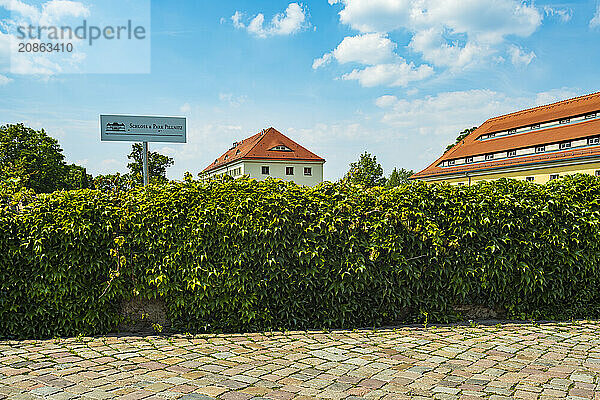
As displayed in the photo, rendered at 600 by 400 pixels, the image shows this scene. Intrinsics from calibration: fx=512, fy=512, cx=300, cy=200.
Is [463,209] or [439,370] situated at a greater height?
[463,209]

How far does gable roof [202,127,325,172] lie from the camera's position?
71.8 m

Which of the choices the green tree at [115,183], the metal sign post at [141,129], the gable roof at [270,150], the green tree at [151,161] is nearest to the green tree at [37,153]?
the green tree at [151,161]

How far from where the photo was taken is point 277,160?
2835 inches

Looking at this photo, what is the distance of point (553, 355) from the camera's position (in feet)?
17.8

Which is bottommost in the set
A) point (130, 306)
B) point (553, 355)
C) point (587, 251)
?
point (553, 355)

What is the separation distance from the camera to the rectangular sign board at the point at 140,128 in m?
9.56

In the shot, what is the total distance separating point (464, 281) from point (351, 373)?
2.78 m

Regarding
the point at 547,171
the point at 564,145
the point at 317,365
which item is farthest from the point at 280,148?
the point at 317,365

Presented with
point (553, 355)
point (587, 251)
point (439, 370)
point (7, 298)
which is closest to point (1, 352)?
point (7, 298)

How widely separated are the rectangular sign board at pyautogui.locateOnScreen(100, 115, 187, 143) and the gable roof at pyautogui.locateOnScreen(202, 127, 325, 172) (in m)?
60.8

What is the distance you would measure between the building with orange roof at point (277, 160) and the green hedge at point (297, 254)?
62.8m

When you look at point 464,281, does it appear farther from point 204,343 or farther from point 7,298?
point 7,298

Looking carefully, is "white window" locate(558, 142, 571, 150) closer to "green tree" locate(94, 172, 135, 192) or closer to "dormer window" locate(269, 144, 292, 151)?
"dormer window" locate(269, 144, 292, 151)

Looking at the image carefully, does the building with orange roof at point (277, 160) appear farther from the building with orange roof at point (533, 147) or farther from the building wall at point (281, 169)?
the building with orange roof at point (533, 147)
